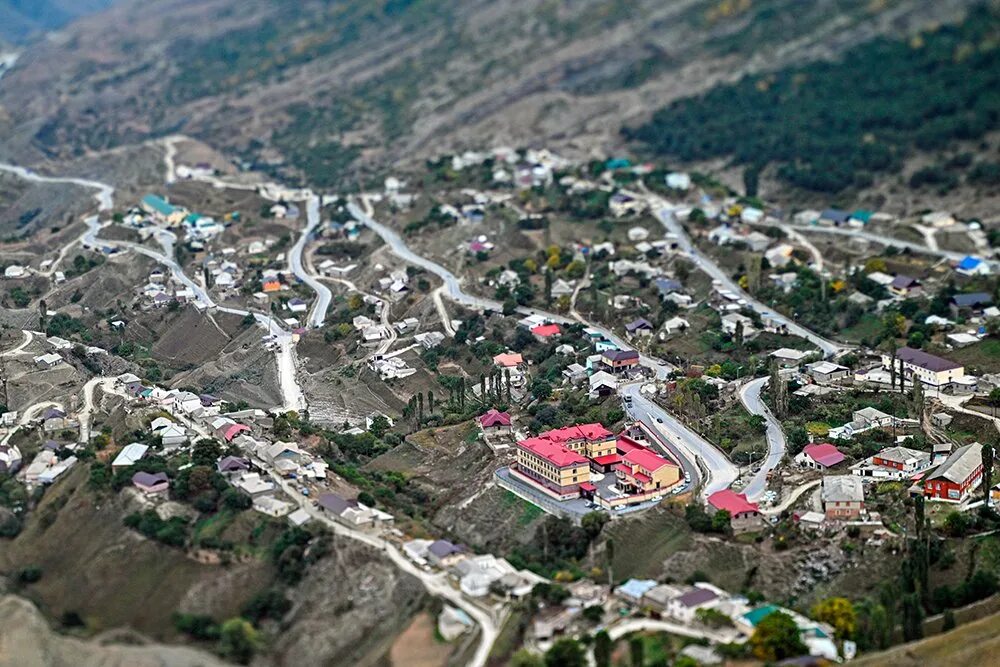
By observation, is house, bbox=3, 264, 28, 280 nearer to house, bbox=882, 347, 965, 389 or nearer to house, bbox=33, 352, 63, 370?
house, bbox=33, 352, 63, 370

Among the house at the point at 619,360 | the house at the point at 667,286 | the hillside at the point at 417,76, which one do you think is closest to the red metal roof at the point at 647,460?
the house at the point at 619,360

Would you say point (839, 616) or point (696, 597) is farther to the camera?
point (696, 597)

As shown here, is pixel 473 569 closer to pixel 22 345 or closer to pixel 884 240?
pixel 22 345

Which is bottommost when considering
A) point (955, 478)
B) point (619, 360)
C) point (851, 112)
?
point (851, 112)

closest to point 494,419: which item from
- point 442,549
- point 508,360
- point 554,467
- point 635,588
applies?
point 554,467

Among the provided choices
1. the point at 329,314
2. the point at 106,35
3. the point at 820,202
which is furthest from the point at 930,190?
the point at 106,35

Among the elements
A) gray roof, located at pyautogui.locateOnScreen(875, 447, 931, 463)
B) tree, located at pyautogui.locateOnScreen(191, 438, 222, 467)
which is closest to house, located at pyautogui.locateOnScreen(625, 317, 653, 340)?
gray roof, located at pyautogui.locateOnScreen(875, 447, 931, 463)

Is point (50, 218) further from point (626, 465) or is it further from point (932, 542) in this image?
point (932, 542)
